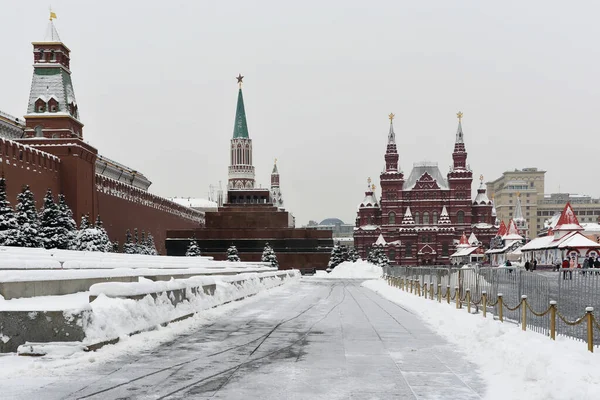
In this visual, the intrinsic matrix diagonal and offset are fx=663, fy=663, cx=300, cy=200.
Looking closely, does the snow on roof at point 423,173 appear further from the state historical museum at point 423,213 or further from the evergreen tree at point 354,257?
the evergreen tree at point 354,257

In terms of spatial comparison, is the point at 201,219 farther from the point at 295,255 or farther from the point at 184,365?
the point at 184,365

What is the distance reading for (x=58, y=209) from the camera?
45750 millimetres

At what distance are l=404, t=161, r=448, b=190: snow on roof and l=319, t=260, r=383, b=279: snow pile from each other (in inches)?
1390

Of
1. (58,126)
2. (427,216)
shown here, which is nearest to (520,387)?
(58,126)

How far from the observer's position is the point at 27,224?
39.5 m

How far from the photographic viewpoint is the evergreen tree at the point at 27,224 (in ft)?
126

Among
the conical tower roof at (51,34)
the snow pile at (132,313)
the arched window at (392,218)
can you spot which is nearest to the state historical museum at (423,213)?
the arched window at (392,218)

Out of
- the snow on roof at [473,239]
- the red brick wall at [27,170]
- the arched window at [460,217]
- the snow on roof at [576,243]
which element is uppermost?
the red brick wall at [27,170]

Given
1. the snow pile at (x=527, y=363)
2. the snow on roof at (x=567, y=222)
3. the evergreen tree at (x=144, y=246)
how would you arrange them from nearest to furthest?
the snow pile at (x=527, y=363) → the snow on roof at (x=567, y=222) → the evergreen tree at (x=144, y=246)

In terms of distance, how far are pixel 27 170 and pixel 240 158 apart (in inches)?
3524

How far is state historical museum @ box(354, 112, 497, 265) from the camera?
110 meters

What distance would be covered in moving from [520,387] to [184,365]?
179 inches

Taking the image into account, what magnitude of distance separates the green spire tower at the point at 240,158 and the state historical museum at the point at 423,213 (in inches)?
1221

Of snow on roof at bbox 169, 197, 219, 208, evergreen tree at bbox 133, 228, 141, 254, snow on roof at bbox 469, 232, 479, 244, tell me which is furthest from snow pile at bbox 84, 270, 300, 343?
snow on roof at bbox 169, 197, 219, 208
